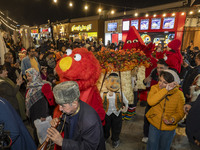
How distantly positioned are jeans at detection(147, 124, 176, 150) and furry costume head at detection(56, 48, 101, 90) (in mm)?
1280

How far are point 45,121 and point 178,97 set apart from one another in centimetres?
234

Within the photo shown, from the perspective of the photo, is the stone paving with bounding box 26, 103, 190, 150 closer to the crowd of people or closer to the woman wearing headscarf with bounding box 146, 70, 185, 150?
the crowd of people

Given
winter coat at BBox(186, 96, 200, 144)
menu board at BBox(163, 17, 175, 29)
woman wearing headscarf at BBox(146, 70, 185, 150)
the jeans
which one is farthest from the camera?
menu board at BBox(163, 17, 175, 29)

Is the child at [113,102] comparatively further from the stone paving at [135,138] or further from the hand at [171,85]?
the hand at [171,85]

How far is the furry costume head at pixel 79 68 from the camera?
1.77 meters

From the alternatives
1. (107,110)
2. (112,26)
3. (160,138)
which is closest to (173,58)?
(160,138)

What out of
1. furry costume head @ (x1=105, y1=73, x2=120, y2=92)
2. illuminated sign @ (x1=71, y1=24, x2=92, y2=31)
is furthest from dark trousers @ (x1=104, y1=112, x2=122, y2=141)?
illuminated sign @ (x1=71, y1=24, x2=92, y2=31)

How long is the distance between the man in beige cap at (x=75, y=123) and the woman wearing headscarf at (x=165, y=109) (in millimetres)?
1115

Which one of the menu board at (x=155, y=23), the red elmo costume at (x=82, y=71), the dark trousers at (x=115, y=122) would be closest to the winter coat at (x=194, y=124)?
the red elmo costume at (x=82, y=71)

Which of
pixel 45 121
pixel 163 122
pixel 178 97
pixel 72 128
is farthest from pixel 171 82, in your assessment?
pixel 45 121

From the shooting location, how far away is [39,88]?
8.50ft

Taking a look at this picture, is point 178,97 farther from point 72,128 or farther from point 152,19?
point 152,19

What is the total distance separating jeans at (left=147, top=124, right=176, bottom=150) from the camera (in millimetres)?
2088

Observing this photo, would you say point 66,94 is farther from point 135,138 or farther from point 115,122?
point 135,138
